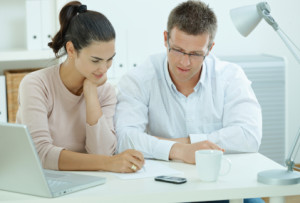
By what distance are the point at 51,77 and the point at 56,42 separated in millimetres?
149

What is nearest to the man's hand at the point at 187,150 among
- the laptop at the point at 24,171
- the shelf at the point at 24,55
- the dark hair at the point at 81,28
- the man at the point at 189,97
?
the man at the point at 189,97

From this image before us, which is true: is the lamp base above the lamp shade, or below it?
below

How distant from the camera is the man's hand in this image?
182 cm

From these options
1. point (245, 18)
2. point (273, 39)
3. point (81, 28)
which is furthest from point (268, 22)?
point (273, 39)

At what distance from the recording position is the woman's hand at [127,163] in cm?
168

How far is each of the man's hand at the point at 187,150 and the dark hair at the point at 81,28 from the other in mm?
497

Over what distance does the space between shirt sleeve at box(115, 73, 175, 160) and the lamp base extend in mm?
434

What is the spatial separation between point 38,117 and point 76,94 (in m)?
0.26

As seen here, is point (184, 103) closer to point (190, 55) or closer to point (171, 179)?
point (190, 55)

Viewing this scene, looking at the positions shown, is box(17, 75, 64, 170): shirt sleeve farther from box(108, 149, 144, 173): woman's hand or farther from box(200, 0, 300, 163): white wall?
box(200, 0, 300, 163): white wall

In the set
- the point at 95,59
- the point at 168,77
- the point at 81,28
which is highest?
the point at 81,28

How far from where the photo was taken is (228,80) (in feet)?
7.54

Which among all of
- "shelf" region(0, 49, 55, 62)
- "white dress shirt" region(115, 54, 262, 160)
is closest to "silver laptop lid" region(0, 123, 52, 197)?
"white dress shirt" region(115, 54, 262, 160)

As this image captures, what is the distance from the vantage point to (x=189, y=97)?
227 centimetres
